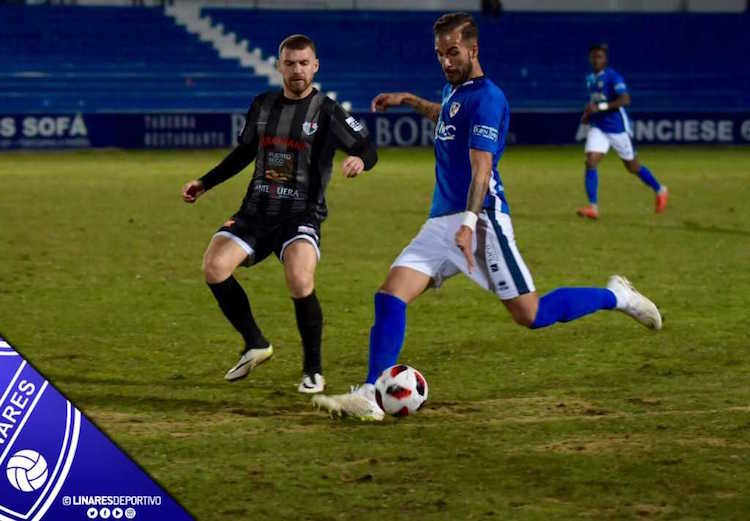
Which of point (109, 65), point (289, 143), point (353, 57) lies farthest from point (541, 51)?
point (289, 143)

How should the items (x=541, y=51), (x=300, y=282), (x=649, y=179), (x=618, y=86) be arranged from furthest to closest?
(x=541, y=51) → (x=649, y=179) → (x=618, y=86) → (x=300, y=282)

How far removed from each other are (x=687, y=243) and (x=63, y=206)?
769 centimetres

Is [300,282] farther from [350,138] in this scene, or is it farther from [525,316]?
[525,316]

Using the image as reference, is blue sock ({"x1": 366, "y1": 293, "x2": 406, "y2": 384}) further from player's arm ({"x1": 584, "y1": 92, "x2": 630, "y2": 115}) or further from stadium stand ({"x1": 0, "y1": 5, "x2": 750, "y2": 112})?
stadium stand ({"x1": 0, "y1": 5, "x2": 750, "y2": 112})

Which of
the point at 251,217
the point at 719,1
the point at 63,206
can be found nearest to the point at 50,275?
the point at 251,217

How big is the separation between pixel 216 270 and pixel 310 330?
1.98 feet

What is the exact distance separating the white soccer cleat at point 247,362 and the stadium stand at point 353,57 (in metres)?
25.3

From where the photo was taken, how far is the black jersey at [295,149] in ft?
26.0

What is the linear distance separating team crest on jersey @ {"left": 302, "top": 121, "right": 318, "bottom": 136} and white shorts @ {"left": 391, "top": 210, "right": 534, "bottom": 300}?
1045 millimetres

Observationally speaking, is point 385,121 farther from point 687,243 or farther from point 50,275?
point 50,275

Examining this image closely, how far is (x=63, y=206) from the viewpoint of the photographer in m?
17.8

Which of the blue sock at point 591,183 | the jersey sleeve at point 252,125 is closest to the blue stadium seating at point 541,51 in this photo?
the blue sock at point 591,183

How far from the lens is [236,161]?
823 centimetres

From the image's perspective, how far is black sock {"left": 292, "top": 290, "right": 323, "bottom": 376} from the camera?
775cm
